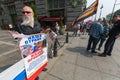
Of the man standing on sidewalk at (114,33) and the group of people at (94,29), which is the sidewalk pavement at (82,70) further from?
the group of people at (94,29)

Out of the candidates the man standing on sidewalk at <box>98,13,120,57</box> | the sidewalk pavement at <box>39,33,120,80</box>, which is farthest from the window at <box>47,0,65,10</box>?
the sidewalk pavement at <box>39,33,120,80</box>

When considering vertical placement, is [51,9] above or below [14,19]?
above

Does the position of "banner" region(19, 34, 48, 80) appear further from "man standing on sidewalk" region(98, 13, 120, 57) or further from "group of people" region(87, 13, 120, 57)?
"man standing on sidewalk" region(98, 13, 120, 57)

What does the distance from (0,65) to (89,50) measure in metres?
4.76

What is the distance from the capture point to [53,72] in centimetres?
338

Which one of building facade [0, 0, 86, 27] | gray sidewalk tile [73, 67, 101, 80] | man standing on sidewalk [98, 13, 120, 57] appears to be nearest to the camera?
gray sidewalk tile [73, 67, 101, 80]

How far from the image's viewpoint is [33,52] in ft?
6.59

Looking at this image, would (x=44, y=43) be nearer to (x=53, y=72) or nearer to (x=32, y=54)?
(x=32, y=54)

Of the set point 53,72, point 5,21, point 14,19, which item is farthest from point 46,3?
point 53,72

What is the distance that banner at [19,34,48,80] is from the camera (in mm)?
1749

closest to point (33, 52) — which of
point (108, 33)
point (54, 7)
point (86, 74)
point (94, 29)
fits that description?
point (86, 74)

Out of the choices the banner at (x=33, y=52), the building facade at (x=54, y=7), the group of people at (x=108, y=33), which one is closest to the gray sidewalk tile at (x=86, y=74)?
the banner at (x=33, y=52)

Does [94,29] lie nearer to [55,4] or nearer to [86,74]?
[86,74]

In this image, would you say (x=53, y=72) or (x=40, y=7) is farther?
(x=40, y=7)
